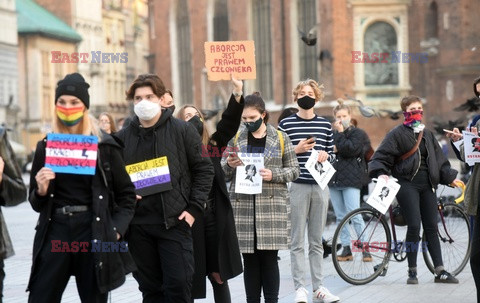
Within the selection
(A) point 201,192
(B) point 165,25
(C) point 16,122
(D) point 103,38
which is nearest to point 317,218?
(A) point 201,192

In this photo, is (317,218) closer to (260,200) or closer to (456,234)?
(260,200)

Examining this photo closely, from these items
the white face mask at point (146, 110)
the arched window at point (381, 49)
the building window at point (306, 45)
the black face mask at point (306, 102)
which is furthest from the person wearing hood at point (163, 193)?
the building window at point (306, 45)

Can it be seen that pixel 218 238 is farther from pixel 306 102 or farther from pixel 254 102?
pixel 306 102

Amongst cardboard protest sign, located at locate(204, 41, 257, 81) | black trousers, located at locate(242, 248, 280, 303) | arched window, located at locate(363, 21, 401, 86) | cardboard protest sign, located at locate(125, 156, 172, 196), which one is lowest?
black trousers, located at locate(242, 248, 280, 303)

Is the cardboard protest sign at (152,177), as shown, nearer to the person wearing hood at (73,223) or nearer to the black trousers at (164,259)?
the black trousers at (164,259)

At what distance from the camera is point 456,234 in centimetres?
1249

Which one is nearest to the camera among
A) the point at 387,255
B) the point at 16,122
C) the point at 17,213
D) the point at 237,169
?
the point at 237,169

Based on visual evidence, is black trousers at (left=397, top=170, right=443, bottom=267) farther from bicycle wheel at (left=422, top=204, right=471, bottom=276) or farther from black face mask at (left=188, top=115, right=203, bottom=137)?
black face mask at (left=188, top=115, right=203, bottom=137)

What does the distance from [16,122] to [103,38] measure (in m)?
22.5

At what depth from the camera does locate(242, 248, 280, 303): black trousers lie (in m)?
9.30

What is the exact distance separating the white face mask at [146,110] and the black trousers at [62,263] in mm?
1284

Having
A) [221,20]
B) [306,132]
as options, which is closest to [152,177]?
[306,132]

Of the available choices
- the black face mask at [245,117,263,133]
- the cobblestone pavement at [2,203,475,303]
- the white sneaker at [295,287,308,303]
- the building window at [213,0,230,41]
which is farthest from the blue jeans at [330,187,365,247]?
the building window at [213,0,230,41]

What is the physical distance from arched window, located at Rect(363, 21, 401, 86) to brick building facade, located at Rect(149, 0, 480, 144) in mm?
42
